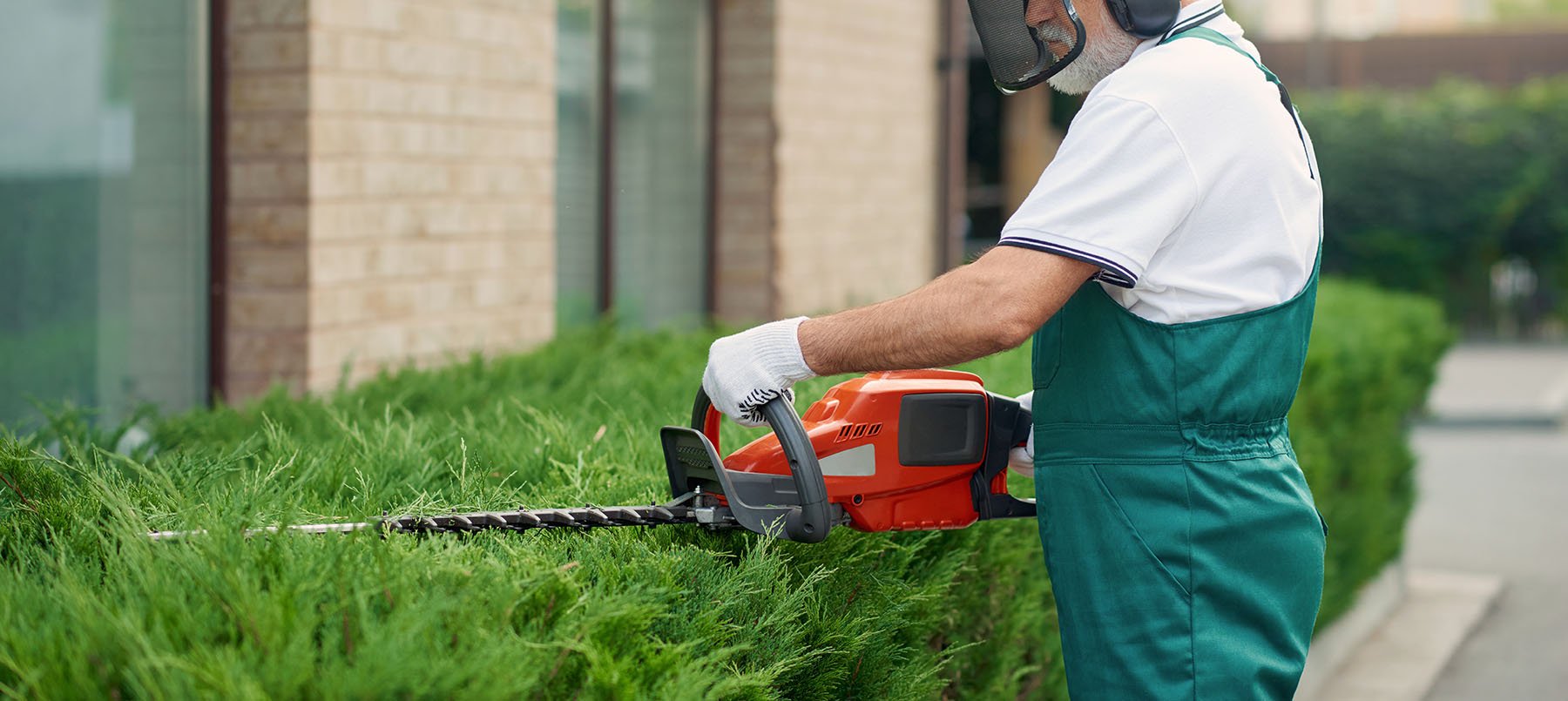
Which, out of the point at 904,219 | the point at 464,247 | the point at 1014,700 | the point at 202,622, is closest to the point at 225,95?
the point at 464,247

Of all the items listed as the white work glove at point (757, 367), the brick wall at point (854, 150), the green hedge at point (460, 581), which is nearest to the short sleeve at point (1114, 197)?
the white work glove at point (757, 367)

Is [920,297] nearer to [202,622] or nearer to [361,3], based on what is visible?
[202,622]

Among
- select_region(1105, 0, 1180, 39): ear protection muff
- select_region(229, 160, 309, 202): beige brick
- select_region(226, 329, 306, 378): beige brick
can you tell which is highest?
select_region(1105, 0, 1180, 39): ear protection muff

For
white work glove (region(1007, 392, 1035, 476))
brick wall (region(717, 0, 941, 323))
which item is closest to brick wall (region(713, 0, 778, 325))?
brick wall (region(717, 0, 941, 323))

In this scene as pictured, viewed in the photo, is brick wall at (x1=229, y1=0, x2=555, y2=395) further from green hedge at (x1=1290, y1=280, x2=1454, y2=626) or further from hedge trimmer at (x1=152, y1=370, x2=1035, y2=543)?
green hedge at (x1=1290, y1=280, x2=1454, y2=626)

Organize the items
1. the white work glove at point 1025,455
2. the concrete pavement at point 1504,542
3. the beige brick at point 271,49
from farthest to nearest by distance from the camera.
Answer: the concrete pavement at point 1504,542
the beige brick at point 271,49
the white work glove at point 1025,455

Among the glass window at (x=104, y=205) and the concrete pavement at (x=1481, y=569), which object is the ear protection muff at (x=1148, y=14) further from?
the concrete pavement at (x=1481, y=569)

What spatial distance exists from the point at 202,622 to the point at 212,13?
11.5 feet

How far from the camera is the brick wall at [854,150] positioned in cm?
812

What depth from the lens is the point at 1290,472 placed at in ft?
8.78

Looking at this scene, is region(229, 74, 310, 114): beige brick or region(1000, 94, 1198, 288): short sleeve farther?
region(229, 74, 310, 114): beige brick

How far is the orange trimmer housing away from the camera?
2631 mm

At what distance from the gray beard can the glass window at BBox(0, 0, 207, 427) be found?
3111 mm

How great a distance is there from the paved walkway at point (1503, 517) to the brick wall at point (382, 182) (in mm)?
4137
